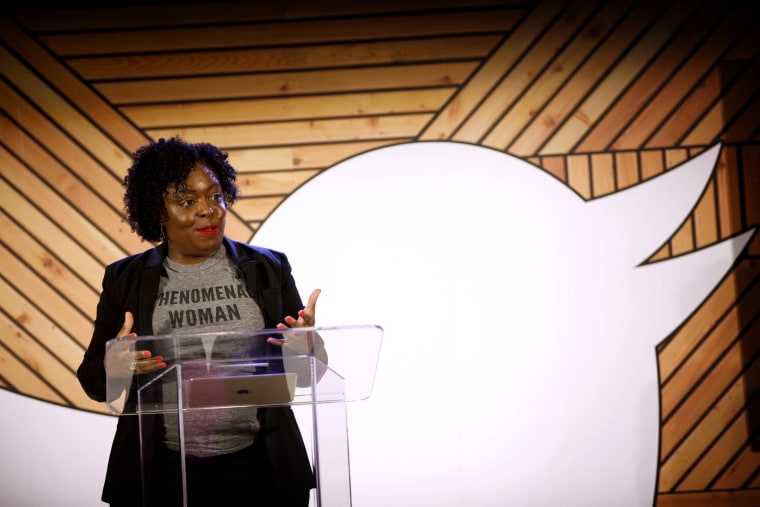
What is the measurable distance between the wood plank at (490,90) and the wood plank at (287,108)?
0.08m

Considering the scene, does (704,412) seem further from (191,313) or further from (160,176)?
(160,176)

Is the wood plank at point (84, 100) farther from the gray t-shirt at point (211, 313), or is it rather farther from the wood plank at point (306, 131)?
the gray t-shirt at point (211, 313)

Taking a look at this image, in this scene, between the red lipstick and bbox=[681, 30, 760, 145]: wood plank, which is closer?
the red lipstick

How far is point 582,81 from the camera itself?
3.96m

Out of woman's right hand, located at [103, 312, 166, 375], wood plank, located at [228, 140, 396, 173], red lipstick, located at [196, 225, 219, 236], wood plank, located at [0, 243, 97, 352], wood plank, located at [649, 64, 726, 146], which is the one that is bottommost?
woman's right hand, located at [103, 312, 166, 375]

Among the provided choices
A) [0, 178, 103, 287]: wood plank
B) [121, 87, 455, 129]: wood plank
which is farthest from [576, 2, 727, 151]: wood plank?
[0, 178, 103, 287]: wood plank

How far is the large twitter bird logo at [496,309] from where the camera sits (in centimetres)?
384

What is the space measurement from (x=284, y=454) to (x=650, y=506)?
7.62 ft

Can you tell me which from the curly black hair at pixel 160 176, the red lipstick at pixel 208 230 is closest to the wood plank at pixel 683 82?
the curly black hair at pixel 160 176

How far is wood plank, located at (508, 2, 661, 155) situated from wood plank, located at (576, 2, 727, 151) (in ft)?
0.42

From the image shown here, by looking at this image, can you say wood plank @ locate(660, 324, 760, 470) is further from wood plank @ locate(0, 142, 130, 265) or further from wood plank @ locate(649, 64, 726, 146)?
wood plank @ locate(0, 142, 130, 265)

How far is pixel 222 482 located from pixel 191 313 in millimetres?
536

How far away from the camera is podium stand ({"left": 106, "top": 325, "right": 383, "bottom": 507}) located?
71.9 inches

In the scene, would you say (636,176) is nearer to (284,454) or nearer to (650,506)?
(650,506)
